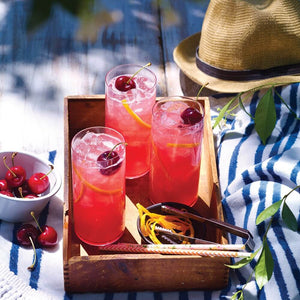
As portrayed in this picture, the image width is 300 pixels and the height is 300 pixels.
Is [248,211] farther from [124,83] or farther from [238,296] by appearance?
[124,83]

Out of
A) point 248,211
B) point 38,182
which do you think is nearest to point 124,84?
point 38,182

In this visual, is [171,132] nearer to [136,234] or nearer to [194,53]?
[136,234]

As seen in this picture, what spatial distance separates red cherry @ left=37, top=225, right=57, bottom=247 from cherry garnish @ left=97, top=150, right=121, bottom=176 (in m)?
0.24

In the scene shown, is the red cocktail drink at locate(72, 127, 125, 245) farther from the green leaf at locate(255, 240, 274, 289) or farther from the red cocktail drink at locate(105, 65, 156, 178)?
the green leaf at locate(255, 240, 274, 289)

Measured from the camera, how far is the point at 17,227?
4.58 feet

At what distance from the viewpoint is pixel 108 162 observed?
1205mm

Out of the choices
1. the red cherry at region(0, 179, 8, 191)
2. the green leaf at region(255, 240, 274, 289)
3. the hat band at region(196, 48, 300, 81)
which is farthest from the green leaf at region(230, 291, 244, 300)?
the hat band at region(196, 48, 300, 81)

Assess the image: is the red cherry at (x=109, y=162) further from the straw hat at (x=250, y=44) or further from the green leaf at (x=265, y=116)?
the straw hat at (x=250, y=44)

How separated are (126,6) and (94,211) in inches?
50.8

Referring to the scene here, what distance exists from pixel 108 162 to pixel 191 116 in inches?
9.3

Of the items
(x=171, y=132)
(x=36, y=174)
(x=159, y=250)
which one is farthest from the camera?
(x=36, y=174)

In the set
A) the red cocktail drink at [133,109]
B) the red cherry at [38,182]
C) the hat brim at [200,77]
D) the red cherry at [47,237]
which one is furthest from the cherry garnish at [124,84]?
the hat brim at [200,77]

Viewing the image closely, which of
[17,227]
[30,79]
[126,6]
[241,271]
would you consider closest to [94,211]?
[17,227]

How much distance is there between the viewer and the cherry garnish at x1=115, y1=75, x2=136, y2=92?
140cm
